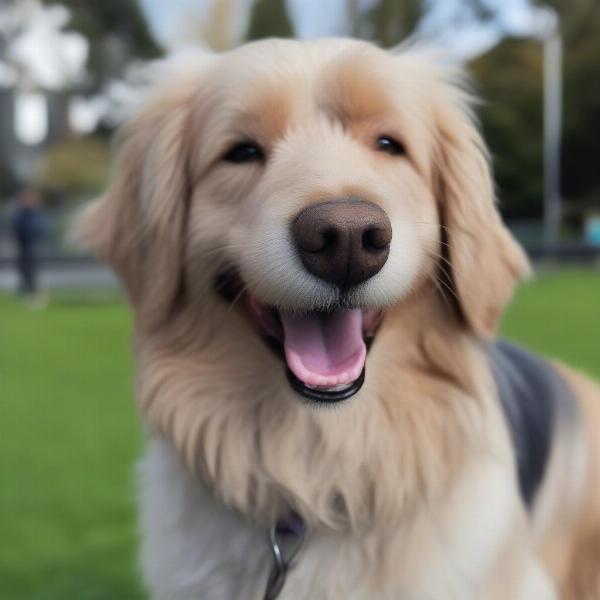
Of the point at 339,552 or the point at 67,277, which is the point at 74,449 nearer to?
the point at 339,552

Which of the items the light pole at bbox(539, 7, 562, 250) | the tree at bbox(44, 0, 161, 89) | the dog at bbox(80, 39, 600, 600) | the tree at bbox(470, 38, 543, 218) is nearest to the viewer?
the dog at bbox(80, 39, 600, 600)

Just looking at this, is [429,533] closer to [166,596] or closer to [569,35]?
[166,596]

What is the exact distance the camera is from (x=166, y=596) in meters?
2.64

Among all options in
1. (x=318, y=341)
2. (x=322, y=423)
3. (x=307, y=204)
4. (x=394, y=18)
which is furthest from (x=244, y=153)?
(x=394, y=18)

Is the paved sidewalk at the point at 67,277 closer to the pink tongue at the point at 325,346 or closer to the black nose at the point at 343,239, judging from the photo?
the pink tongue at the point at 325,346

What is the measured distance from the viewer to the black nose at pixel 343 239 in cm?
196

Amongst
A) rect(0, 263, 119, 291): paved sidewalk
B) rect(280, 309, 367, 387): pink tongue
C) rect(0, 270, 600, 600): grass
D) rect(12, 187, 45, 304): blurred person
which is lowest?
rect(0, 263, 119, 291): paved sidewalk

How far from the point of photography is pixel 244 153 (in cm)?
249

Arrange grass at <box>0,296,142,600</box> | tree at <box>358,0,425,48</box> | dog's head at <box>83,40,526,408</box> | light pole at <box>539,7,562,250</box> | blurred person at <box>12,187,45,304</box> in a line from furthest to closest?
1. light pole at <box>539,7,562,250</box>
2. tree at <box>358,0,425,48</box>
3. blurred person at <box>12,187,45,304</box>
4. grass at <box>0,296,142,600</box>
5. dog's head at <box>83,40,526,408</box>

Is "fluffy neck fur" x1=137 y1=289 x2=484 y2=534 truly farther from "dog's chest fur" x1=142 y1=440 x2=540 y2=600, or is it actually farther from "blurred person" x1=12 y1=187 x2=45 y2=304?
"blurred person" x1=12 y1=187 x2=45 y2=304

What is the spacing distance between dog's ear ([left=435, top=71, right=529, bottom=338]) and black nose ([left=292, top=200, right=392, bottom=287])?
21.8 inches

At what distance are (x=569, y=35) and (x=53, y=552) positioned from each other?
38.2 metres

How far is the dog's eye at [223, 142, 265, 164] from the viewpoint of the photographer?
2.47m

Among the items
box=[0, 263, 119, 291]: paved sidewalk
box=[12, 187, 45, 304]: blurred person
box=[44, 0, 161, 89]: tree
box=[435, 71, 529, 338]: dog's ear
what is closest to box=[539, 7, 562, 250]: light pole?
box=[0, 263, 119, 291]: paved sidewalk
